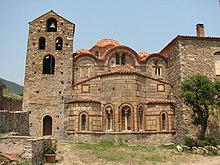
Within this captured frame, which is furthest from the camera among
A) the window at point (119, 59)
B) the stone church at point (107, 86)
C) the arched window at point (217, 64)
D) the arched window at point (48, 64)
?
the window at point (119, 59)

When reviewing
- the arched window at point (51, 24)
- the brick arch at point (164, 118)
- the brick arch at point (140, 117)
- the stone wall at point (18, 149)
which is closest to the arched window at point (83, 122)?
the brick arch at point (140, 117)

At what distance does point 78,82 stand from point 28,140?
1020 cm

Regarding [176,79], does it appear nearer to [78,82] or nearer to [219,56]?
[219,56]

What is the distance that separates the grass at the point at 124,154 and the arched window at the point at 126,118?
1.68m

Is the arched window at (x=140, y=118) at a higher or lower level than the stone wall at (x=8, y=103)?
lower

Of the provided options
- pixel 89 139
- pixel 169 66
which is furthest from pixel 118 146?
pixel 169 66

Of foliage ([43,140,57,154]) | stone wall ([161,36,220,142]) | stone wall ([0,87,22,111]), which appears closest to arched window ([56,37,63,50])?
stone wall ([0,87,22,111])

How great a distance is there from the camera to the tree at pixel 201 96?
1591cm

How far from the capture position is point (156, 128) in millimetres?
18250

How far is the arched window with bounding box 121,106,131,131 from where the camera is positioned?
57.7ft

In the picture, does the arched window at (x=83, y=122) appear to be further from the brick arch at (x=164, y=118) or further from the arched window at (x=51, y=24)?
the arched window at (x=51, y=24)

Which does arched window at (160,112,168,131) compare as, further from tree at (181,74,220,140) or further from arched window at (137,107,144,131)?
tree at (181,74,220,140)

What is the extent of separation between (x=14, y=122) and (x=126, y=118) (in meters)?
7.99

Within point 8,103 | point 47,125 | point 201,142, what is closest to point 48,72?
point 8,103
